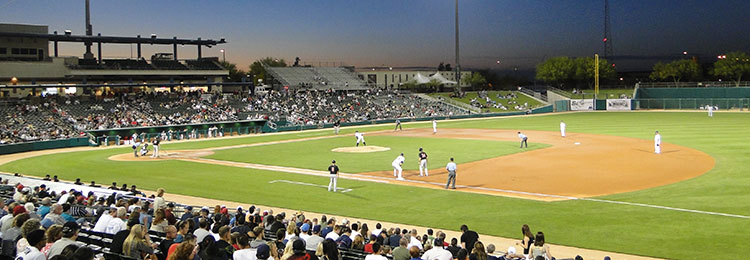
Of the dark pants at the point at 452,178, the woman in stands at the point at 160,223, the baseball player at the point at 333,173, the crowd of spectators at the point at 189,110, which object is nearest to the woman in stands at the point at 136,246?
the woman in stands at the point at 160,223

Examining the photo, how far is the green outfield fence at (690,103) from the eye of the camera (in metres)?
78.3

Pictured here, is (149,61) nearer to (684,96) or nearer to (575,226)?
(575,226)

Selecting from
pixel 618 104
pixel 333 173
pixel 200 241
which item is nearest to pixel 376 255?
pixel 200 241

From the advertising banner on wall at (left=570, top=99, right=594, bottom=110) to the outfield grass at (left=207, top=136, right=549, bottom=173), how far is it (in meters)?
49.9

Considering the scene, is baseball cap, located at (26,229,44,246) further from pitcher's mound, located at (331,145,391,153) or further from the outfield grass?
pitcher's mound, located at (331,145,391,153)

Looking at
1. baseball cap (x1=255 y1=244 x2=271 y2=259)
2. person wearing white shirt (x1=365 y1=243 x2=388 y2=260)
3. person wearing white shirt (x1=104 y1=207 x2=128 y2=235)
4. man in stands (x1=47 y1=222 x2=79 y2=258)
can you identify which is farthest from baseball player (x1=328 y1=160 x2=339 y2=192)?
baseball cap (x1=255 y1=244 x2=271 y2=259)

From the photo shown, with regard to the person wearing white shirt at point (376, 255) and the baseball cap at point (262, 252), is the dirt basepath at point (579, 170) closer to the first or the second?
the person wearing white shirt at point (376, 255)

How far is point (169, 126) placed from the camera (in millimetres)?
51500

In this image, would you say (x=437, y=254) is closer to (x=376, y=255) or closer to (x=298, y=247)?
(x=376, y=255)

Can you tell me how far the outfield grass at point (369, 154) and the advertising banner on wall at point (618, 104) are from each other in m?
50.8

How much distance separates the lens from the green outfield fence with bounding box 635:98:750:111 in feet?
257

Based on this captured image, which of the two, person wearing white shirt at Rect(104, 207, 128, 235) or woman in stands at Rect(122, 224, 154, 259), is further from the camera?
person wearing white shirt at Rect(104, 207, 128, 235)

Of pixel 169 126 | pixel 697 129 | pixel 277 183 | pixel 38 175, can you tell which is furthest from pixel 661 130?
pixel 38 175

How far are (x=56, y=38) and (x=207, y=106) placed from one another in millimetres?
16371
